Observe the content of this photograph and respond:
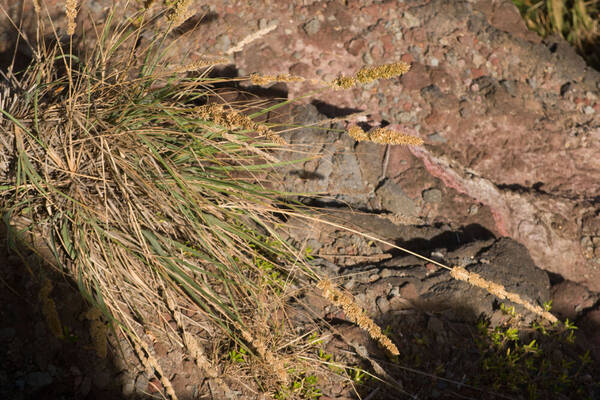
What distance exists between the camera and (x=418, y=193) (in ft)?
10.3

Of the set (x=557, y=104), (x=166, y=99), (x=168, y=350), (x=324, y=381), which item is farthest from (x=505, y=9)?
(x=168, y=350)

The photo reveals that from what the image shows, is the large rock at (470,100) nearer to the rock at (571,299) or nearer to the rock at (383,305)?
the rock at (571,299)

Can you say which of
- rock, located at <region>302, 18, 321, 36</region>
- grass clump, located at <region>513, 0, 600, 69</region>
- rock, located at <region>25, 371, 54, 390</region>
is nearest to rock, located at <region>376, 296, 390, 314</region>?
rock, located at <region>25, 371, 54, 390</region>

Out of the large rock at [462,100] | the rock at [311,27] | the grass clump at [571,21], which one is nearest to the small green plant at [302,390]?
the large rock at [462,100]

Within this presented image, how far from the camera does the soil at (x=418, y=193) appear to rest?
2002 mm

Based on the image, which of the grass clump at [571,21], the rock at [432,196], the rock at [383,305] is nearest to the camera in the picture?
the rock at [383,305]

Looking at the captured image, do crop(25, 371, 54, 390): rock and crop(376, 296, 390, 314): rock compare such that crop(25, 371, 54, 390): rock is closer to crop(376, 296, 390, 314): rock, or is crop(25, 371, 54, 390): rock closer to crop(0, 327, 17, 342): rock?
crop(0, 327, 17, 342): rock

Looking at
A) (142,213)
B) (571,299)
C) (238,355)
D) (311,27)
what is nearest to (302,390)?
(238,355)

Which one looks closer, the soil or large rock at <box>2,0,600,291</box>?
the soil

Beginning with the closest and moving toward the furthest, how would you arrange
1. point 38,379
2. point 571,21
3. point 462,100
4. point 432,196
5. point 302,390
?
point 38,379, point 302,390, point 432,196, point 462,100, point 571,21

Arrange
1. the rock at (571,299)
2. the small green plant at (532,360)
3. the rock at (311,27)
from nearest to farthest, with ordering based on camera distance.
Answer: the small green plant at (532,360), the rock at (571,299), the rock at (311,27)

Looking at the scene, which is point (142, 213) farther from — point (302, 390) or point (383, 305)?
point (383, 305)

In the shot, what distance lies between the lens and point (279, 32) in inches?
145

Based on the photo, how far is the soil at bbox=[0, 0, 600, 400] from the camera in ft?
6.57
